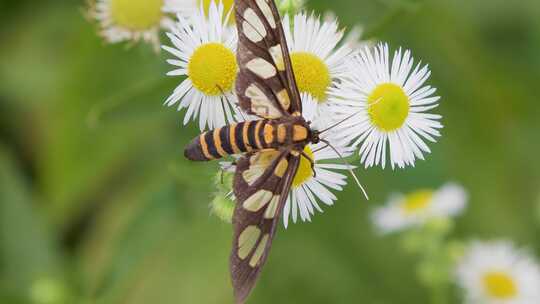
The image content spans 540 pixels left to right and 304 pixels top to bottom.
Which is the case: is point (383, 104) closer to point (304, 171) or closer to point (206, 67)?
point (304, 171)

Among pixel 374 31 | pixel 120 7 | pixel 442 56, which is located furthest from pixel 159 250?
pixel 442 56

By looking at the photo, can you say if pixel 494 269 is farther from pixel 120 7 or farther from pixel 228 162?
pixel 120 7

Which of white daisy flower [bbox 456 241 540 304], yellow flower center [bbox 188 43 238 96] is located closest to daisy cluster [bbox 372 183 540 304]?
white daisy flower [bbox 456 241 540 304]

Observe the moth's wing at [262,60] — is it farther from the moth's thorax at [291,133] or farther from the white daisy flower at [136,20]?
the white daisy flower at [136,20]

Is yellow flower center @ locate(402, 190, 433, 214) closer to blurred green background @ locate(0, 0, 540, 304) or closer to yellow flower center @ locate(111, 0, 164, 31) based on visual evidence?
blurred green background @ locate(0, 0, 540, 304)

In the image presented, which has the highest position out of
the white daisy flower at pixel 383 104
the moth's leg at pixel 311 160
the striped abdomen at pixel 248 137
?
the white daisy flower at pixel 383 104

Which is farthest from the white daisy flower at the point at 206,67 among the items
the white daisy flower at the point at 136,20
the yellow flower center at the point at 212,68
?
the white daisy flower at the point at 136,20
